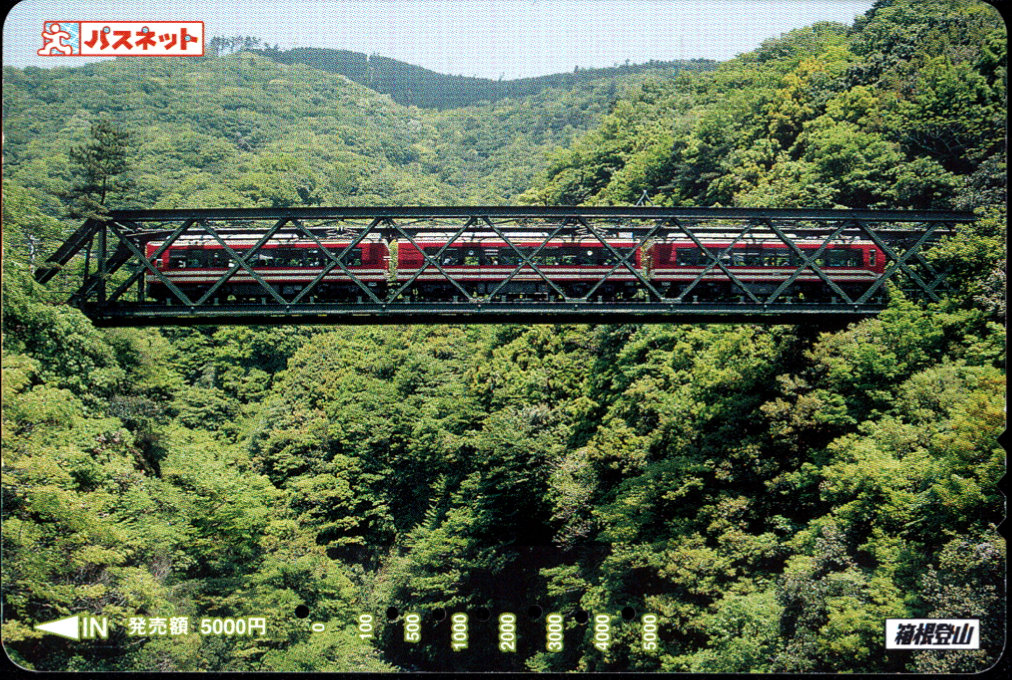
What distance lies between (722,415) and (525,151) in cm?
5080

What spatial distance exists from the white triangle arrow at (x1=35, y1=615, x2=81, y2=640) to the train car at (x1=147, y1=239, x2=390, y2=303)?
345 inches

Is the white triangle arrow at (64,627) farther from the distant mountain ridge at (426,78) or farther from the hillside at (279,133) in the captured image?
the distant mountain ridge at (426,78)

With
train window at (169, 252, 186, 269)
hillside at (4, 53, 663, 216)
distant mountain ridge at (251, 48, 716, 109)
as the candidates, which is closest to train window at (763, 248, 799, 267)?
train window at (169, 252, 186, 269)

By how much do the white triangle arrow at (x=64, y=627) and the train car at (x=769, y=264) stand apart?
12.4m

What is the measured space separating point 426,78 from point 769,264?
206 feet

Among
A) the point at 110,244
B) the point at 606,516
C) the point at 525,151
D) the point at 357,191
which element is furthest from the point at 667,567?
the point at 525,151

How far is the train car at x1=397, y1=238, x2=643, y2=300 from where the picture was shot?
18578mm

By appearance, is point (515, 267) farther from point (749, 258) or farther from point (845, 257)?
point (845, 257)

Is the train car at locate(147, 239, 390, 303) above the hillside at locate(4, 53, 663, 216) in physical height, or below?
below

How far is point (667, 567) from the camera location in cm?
1612

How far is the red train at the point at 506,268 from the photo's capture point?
18.2 m

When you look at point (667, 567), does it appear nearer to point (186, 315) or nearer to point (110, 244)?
point (186, 315)

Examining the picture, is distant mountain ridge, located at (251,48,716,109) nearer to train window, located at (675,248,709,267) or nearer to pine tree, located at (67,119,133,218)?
pine tree, located at (67,119,133,218)

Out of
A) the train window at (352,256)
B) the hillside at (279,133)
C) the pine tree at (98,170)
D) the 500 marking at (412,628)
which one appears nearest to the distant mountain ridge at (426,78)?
the hillside at (279,133)
